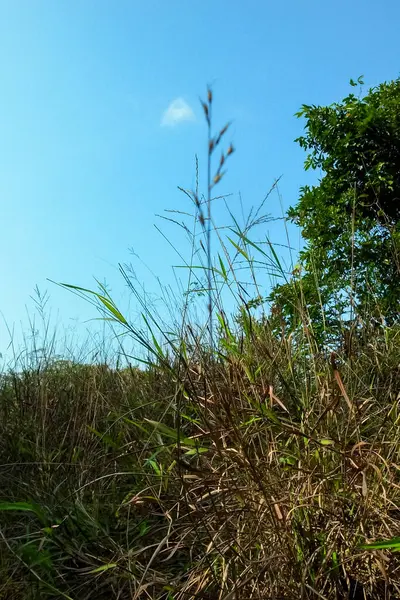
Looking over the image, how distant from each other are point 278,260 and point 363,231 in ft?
5.77

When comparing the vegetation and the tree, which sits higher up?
the tree

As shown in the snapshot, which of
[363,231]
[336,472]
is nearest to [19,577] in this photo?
[336,472]

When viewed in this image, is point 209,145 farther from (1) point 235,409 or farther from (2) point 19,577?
→ (2) point 19,577

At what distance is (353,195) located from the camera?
383cm

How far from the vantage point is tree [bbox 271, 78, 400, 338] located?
362cm

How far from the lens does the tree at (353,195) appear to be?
3617 mm

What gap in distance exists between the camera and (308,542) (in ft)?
5.27

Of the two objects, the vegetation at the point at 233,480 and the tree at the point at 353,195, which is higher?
the tree at the point at 353,195

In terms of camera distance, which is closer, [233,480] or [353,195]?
[233,480]

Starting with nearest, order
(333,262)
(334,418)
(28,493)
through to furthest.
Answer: (334,418) → (28,493) → (333,262)

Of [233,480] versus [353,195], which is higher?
[353,195]

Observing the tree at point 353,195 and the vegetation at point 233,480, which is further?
the tree at point 353,195

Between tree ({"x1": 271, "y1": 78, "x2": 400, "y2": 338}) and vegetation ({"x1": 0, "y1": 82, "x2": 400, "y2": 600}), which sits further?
tree ({"x1": 271, "y1": 78, "x2": 400, "y2": 338})

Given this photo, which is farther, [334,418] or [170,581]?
[334,418]
